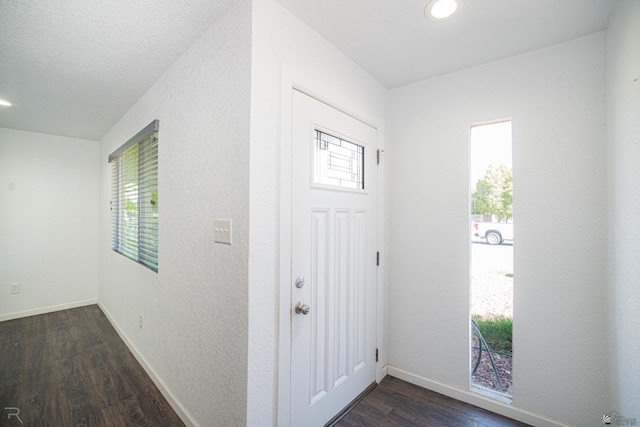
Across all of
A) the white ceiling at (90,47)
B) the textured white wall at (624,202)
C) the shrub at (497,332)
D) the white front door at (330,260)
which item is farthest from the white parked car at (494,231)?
the white ceiling at (90,47)

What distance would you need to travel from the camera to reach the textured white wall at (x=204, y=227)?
4.28 feet

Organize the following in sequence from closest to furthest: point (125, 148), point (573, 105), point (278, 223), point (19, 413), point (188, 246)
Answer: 1. point (278, 223)
2. point (573, 105)
3. point (188, 246)
4. point (19, 413)
5. point (125, 148)

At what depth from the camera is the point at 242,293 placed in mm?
1274

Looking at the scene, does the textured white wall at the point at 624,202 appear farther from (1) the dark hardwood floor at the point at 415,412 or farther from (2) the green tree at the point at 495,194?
(1) the dark hardwood floor at the point at 415,412

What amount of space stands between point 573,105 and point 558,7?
571 millimetres

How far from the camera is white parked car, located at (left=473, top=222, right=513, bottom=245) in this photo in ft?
6.06

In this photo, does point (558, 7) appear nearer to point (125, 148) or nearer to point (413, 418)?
point (413, 418)

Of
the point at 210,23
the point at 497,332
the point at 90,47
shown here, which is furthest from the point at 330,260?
the point at 90,47

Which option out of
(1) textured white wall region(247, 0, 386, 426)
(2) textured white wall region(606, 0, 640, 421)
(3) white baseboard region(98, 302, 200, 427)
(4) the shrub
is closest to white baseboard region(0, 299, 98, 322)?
(3) white baseboard region(98, 302, 200, 427)

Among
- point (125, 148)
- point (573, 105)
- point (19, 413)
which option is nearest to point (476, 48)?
point (573, 105)

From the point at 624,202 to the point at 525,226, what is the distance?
495 millimetres

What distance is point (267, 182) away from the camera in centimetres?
133

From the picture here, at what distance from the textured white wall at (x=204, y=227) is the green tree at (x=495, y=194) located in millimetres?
1699

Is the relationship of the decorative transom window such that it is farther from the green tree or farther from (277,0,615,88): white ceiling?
the green tree
